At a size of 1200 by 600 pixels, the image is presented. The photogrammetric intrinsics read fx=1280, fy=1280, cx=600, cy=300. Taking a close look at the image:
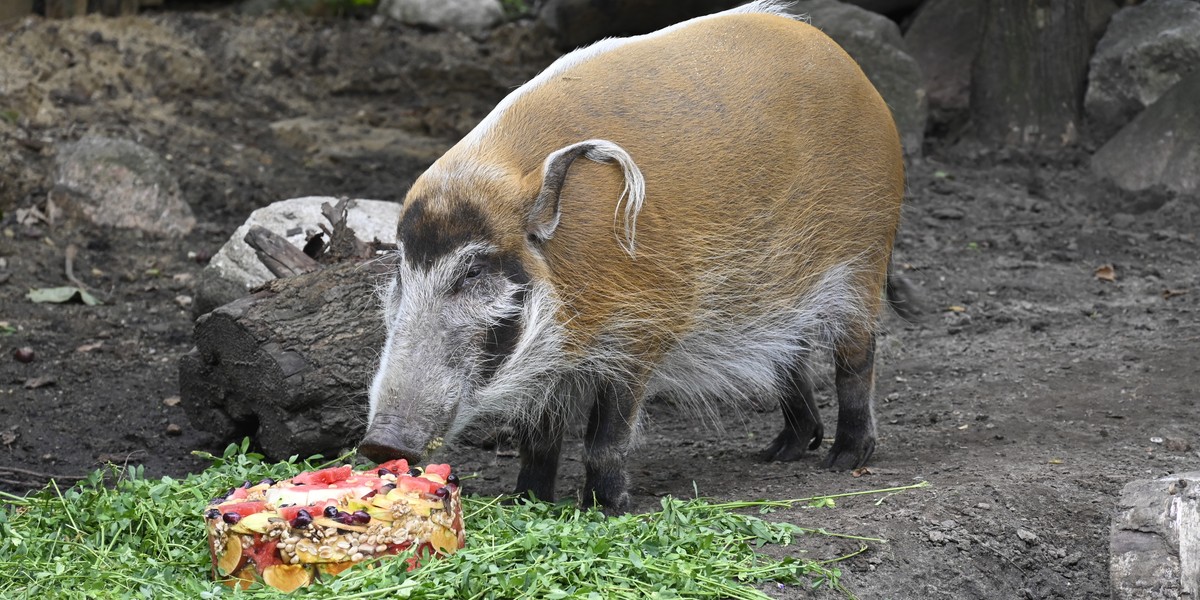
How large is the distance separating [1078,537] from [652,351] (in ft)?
4.75

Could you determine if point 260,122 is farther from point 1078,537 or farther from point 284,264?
point 1078,537

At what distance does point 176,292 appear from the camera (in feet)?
23.0

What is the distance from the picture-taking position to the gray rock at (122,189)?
25.5 ft

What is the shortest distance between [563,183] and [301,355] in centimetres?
144

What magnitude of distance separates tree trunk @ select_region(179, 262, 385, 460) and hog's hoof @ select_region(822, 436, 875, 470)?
176cm

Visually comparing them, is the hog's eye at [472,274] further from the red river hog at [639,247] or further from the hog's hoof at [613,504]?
the hog's hoof at [613,504]

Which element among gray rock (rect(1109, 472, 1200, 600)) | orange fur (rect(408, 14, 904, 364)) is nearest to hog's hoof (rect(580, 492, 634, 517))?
orange fur (rect(408, 14, 904, 364))

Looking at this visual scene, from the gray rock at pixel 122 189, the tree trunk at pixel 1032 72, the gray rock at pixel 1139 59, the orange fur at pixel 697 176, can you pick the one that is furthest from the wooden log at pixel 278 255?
the gray rock at pixel 1139 59

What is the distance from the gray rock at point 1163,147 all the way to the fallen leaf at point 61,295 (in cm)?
628

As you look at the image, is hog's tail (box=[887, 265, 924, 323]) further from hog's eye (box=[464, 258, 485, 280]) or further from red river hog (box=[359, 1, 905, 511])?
hog's eye (box=[464, 258, 485, 280])

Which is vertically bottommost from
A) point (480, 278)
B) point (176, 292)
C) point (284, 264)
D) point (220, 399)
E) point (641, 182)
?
point (176, 292)

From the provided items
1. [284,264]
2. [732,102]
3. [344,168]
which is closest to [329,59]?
[344,168]

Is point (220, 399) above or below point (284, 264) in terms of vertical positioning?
below

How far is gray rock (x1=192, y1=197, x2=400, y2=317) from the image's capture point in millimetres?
5980
